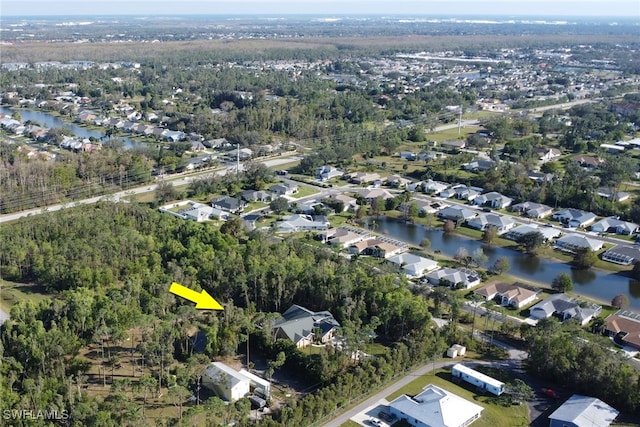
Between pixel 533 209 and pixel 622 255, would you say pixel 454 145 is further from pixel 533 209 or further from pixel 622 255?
pixel 622 255

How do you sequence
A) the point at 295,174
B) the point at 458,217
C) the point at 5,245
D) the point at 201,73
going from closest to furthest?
the point at 5,245 → the point at 458,217 → the point at 295,174 → the point at 201,73

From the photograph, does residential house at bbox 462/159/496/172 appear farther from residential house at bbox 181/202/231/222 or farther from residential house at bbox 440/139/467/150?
residential house at bbox 181/202/231/222

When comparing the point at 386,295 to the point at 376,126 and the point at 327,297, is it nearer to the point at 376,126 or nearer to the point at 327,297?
the point at 327,297

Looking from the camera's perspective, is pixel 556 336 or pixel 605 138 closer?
pixel 556 336

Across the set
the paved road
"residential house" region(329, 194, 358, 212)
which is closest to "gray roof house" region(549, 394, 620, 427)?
"residential house" region(329, 194, 358, 212)

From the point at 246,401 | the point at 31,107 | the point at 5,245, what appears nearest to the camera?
the point at 246,401

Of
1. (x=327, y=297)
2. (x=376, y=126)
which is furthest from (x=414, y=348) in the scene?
(x=376, y=126)

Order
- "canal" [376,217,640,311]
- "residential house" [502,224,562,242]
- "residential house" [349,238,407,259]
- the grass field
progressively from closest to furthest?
the grass field, "canal" [376,217,640,311], "residential house" [349,238,407,259], "residential house" [502,224,562,242]

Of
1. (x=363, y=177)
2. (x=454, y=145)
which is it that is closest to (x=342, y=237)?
(x=363, y=177)
